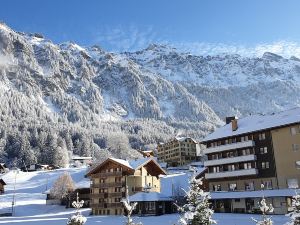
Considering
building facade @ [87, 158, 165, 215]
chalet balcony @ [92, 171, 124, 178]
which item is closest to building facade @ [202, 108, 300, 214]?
building facade @ [87, 158, 165, 215]

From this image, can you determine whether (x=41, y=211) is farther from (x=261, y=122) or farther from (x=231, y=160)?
(x=261, y=122)

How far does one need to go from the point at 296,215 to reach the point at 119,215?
6553cm

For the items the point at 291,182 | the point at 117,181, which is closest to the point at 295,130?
the point at 291,182

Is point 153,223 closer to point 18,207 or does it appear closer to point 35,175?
point 18,207

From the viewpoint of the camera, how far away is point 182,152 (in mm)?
180750

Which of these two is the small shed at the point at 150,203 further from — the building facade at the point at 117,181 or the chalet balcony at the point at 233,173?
the chalet balcony at the point at 233,173

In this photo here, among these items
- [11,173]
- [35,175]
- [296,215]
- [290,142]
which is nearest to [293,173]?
[290,142]

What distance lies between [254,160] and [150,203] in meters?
21.4

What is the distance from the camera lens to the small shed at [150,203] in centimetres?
8169

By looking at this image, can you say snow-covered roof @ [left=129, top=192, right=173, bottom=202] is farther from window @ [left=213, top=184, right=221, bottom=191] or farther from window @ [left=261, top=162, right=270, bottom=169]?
window @ [left=261, top=162, right=270, bottom=169]

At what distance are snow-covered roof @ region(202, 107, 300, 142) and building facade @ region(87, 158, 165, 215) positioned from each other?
52.9ft

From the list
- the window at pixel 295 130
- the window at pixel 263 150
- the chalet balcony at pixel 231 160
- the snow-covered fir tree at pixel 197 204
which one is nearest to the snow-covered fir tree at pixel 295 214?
the snow-covered fir tree at pixel 197 204

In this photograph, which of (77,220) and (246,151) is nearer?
(77,220)

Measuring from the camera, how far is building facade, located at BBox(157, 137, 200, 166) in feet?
593
